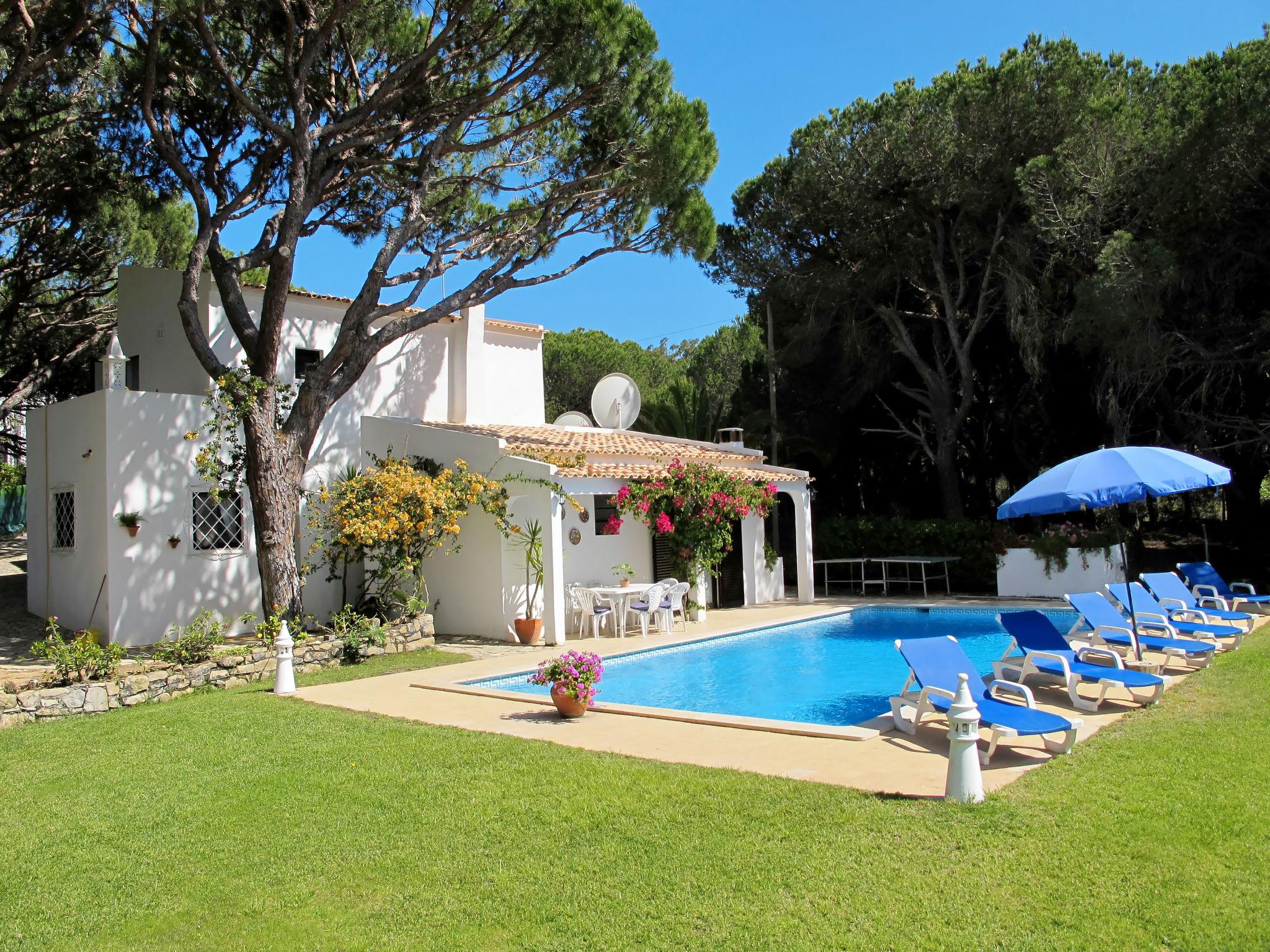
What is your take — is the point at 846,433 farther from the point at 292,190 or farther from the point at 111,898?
the point at 111,898

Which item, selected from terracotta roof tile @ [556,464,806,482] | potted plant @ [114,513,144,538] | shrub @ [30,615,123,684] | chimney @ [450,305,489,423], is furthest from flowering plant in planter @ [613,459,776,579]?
shrub @ [30,615,123,684]

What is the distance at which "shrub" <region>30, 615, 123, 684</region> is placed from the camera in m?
10.6

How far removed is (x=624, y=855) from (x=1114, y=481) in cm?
705

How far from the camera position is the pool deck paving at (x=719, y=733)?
656 cm

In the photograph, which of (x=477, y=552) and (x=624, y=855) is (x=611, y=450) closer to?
(x=477, y=552)

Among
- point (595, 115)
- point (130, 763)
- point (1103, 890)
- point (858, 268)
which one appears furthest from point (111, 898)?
point (858, 268)

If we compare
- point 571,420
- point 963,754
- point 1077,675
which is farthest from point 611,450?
point 963,754

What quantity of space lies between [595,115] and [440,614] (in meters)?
9.64

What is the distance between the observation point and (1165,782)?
577 centimetres

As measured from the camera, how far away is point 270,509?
44.8ft

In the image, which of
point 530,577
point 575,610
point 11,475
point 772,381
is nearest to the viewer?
point 530,577

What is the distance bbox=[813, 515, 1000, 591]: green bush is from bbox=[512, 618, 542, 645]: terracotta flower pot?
1050cm

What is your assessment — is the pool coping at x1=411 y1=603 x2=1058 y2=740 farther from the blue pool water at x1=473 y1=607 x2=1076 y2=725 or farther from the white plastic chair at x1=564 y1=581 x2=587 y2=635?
the white plastic chair at x1=564 y1=581 x2=587 y2=635

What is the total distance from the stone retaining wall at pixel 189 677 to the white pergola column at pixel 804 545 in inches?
371
